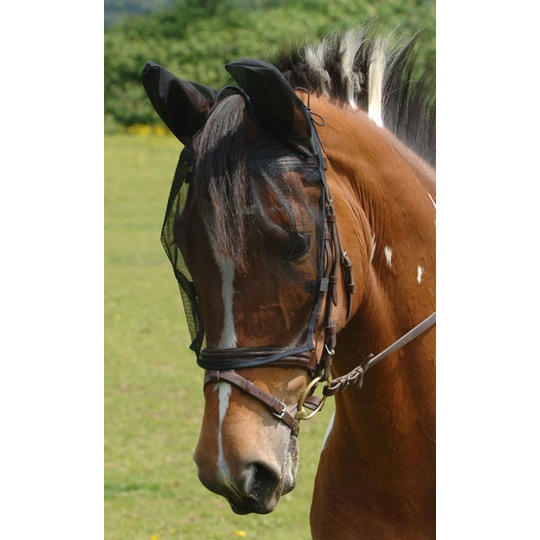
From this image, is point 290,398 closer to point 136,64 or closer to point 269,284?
point 269,284

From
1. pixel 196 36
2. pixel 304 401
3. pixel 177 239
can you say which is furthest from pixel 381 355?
pixel 196 36

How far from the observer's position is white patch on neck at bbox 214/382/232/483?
228 centimetres

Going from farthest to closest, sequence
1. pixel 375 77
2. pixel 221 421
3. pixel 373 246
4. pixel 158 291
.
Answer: pixel 158 291 → pixel 375 77 → pixel 373 246 → pixel 221 421

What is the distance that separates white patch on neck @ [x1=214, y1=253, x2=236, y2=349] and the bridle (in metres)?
0.03

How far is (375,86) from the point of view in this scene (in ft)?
9.65

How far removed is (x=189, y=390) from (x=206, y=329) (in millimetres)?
5564

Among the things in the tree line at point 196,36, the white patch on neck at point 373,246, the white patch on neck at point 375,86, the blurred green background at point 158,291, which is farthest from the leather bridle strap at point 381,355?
the tree line at point 196,36

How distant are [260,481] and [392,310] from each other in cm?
75

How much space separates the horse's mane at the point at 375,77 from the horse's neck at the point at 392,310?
14cm

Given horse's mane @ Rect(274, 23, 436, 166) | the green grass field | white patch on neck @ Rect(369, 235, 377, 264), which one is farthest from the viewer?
the green grass field

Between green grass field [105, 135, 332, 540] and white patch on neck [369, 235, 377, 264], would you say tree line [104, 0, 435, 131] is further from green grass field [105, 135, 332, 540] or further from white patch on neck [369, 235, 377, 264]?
white patch on neck [369, 235, 377, 264]

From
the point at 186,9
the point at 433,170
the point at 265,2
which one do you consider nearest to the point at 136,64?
the point at 186,9

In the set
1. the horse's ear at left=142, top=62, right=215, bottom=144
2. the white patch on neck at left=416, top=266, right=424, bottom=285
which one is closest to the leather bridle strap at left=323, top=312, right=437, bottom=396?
the white patch on neck at left=416, top=266, right=424, bottom=285

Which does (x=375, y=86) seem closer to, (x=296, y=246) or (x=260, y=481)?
(x=296, y=246)
